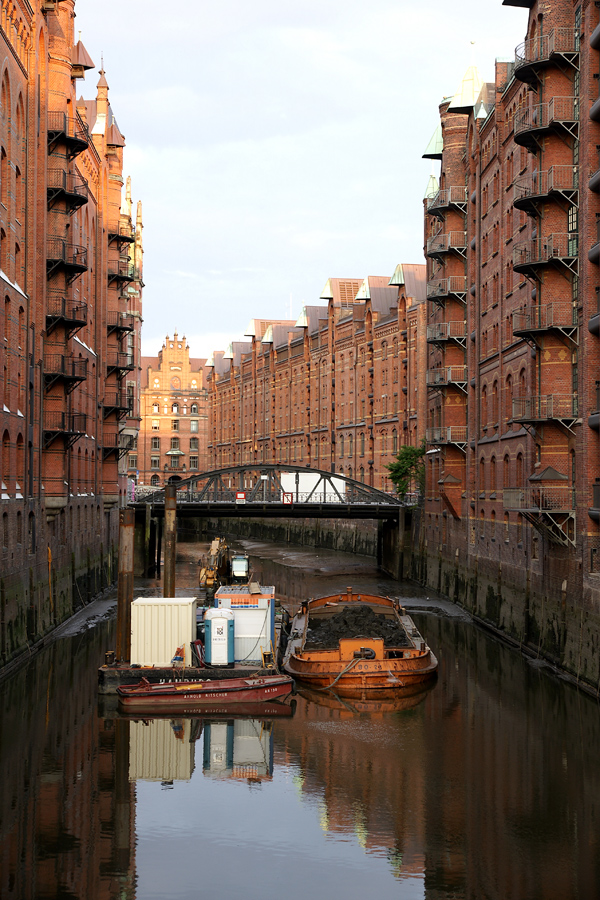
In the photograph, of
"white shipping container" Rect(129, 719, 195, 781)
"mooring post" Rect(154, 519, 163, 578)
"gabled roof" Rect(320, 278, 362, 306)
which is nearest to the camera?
"white shipping container" Rect(129, 719, 195, 781)

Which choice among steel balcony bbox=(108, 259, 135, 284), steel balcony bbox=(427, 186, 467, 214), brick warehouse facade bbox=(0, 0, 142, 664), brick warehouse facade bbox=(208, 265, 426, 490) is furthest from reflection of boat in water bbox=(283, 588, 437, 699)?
brick warehouse facade bbox=(208, 265, 426, 490)

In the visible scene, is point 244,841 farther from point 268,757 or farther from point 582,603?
point 582,603

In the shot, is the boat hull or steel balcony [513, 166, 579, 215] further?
steel balcony [513, 166, 579, 215]

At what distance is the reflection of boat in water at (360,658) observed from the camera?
33219 mm

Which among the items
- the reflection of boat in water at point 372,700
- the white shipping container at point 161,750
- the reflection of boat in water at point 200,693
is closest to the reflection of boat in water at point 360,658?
the reflection of boat in water at point 372,700

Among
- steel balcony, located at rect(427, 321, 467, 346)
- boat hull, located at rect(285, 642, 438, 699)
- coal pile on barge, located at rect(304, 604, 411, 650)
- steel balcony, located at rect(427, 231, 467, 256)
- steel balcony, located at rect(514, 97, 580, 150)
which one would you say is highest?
steel balcony, located at rect(427, 231, 467, 256)

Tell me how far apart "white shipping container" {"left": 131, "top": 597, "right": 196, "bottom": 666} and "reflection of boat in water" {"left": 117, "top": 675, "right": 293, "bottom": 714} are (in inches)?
45.4

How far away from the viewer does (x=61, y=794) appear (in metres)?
22.9

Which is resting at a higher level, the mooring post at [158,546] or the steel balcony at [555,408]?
the steel balcony at [555,408]

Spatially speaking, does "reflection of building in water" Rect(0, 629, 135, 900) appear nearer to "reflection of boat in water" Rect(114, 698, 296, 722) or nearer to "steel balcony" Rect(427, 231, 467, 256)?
"reflection of boat in water" Rect(114, 698, 296, 722)

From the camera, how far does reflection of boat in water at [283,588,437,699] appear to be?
33219 millimetres

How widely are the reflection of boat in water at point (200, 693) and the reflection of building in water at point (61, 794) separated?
98 cm

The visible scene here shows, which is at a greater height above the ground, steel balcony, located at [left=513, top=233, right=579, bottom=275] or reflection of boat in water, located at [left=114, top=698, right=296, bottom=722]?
steel balcony, located at [left=513, top=233, right=579, bottom=275]

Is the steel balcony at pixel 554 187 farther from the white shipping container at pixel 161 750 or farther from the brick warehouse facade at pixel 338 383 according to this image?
the brick warehouse facade at pixel 338 383
